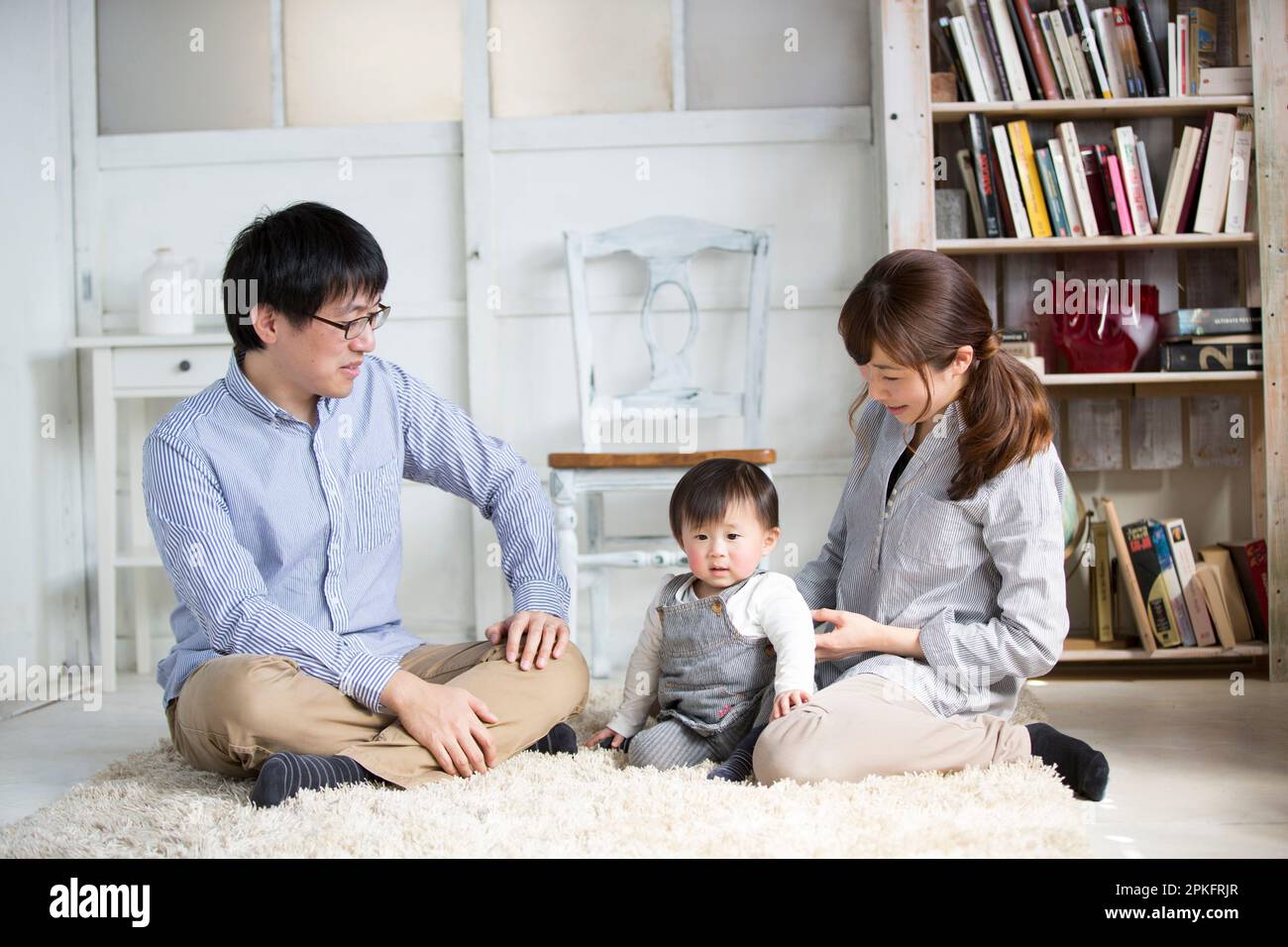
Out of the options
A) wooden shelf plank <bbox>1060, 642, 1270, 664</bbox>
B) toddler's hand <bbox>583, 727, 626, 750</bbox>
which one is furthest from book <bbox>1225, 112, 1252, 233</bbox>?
toddler's hand <bbox>583, 727, 626, 750</bbox>

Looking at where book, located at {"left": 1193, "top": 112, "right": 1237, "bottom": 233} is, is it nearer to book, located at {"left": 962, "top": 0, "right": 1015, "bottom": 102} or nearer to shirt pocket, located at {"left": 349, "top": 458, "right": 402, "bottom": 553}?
book, located at {"left": 962, "top": 0, "right": 1015, "bottom": 102}

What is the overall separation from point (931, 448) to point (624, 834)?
68cm

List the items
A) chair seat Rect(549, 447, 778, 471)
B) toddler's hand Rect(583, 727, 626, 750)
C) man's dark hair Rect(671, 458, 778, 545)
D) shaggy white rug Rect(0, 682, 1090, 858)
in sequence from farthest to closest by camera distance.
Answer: chair seat Rect(549, 447, 778, 471)
toddler's hand Rect(583, 727, 626, 750)
man's dark hair Rect(671, 458, 778, 545)
shaggy white rug Rect(0, 682, 1090, 858)

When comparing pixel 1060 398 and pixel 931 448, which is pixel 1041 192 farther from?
pixel 931 448

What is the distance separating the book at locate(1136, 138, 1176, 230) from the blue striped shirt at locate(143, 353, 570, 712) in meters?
1.58

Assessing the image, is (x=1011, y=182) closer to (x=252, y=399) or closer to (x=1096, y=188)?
(x=1096, y=188)

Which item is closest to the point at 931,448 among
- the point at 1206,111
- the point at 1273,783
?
the point at 1273,783

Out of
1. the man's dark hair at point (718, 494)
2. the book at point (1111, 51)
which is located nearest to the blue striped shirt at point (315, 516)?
the man's dark hair at point (718, 494)

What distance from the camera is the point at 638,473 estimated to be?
2488 mm

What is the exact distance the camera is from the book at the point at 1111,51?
8.22 feet

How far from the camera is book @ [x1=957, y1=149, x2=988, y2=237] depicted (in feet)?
8.41

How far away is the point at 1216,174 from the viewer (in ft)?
8.24

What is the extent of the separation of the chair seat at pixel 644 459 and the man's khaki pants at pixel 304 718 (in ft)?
2.89

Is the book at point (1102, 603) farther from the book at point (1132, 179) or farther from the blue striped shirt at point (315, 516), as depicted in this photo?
the blue striped shirt at point (315, 516)
